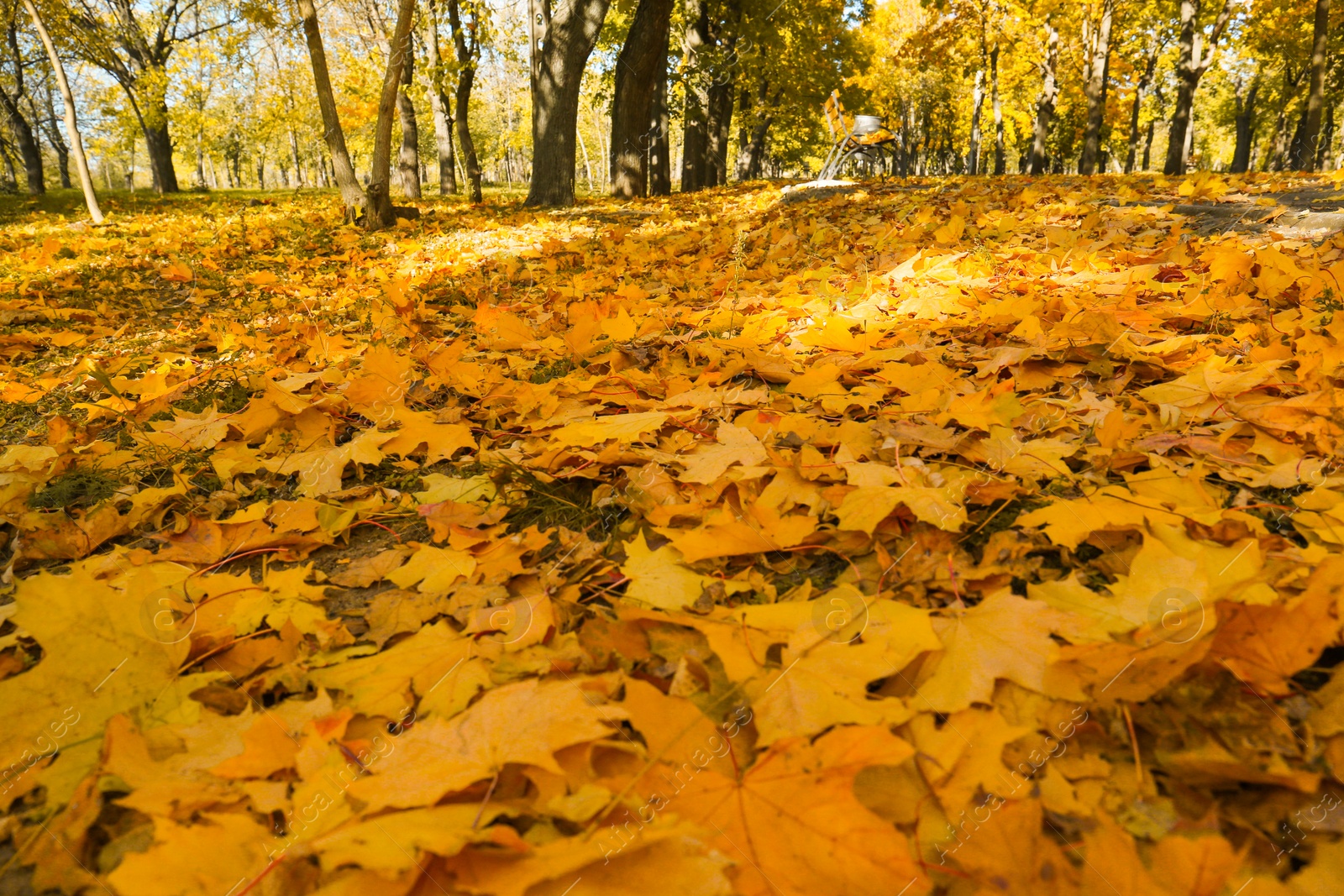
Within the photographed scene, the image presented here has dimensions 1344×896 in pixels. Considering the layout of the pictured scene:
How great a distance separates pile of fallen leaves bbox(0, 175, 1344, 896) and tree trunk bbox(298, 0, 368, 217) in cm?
523

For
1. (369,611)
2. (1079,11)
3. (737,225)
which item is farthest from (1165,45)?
(369,611)

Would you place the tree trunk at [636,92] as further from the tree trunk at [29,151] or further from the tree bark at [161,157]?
the tree trunk at [29,151]

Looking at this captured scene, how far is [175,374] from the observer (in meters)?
2.65

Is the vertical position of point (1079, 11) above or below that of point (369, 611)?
above

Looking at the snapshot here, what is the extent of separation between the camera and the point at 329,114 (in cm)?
670

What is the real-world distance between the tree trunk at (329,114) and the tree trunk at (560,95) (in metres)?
2.10

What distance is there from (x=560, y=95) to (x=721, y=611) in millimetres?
8363

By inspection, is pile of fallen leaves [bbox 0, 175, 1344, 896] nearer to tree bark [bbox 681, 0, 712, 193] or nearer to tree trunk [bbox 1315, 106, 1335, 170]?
tree bark [bbox 681, 0, 712, 193]

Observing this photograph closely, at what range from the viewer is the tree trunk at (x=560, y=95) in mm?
7844

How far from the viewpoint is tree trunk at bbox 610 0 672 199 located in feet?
28.0

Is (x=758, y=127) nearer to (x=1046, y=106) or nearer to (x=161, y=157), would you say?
(x=1046, y=106)

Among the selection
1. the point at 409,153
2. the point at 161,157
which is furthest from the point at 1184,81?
the point at 161,157

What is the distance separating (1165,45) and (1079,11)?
8.21 m

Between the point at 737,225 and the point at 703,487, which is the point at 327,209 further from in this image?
the point at 703,487
